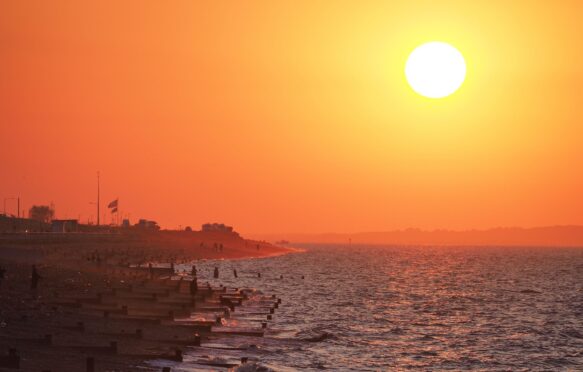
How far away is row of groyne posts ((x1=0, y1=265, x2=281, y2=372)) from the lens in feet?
122

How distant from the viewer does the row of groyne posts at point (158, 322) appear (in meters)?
37.0

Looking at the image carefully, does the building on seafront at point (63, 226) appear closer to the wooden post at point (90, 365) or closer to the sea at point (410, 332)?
the sea at point (410, 332)

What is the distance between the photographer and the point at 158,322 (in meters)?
49.2

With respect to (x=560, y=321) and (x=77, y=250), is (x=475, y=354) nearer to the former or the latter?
(x=560, y=321)

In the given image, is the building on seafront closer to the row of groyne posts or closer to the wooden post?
the row of groyne posts

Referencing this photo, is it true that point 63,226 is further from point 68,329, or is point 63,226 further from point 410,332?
point 68,329

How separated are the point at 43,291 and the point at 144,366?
2233 centimetres

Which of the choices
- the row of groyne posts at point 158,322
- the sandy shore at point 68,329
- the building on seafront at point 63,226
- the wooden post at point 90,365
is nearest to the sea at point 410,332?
the row of groyne posts at point 158,322

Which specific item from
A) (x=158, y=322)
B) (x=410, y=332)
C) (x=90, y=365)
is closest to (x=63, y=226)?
(x=410, y=332)

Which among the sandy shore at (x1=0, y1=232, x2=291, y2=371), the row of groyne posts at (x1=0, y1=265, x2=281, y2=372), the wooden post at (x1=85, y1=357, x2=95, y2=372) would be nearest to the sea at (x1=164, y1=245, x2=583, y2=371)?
the row of groyne posts at (x1=0, y1=265, x2=281, y2=372)

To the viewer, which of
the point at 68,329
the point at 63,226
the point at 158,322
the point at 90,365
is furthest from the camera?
the point at 63,226

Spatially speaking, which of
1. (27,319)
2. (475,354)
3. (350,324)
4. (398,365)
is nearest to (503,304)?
(350,324)

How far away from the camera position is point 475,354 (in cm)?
5219

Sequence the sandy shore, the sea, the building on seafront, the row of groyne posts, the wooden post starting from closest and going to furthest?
1. the wooden post
2. the sandy shore
3. the row of groyne posts
4. the sea
5. the building on seafront
